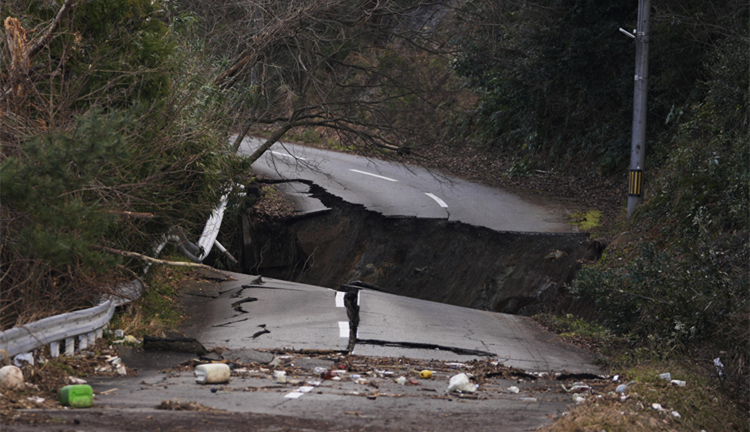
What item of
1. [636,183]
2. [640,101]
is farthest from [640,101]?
[636,183]

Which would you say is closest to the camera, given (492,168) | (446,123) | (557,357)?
(557,357)

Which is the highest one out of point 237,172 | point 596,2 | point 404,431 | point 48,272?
point 596,2

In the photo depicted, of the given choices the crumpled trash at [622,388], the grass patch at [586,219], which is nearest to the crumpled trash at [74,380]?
the crumpled trash at [622,388]

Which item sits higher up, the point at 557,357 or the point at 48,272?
the point at 48,272

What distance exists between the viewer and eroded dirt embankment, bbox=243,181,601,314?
1239 cm

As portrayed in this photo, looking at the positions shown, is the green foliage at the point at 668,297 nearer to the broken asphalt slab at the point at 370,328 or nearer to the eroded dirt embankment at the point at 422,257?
the broken asphalt slab at the point at 370,328

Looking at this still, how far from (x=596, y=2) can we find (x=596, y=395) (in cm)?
1291

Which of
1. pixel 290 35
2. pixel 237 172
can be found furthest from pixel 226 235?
pixel 290 35

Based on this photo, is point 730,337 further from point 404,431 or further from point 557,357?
point 404,431

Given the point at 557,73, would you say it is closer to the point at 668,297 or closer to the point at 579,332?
the point at 579,332

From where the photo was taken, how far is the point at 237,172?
12375mm

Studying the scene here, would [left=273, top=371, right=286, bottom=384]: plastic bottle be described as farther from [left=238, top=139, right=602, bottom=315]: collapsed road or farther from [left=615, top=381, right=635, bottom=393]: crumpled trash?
[left=238, top=139, right=602, bottom=315]: collapsed road

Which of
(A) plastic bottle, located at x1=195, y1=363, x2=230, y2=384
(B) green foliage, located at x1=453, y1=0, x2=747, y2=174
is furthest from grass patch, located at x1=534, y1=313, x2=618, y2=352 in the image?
(B) green foliage, located at x1=453, y1=0, x2=747, y2=174

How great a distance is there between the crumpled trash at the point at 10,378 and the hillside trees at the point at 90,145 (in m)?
0.99
